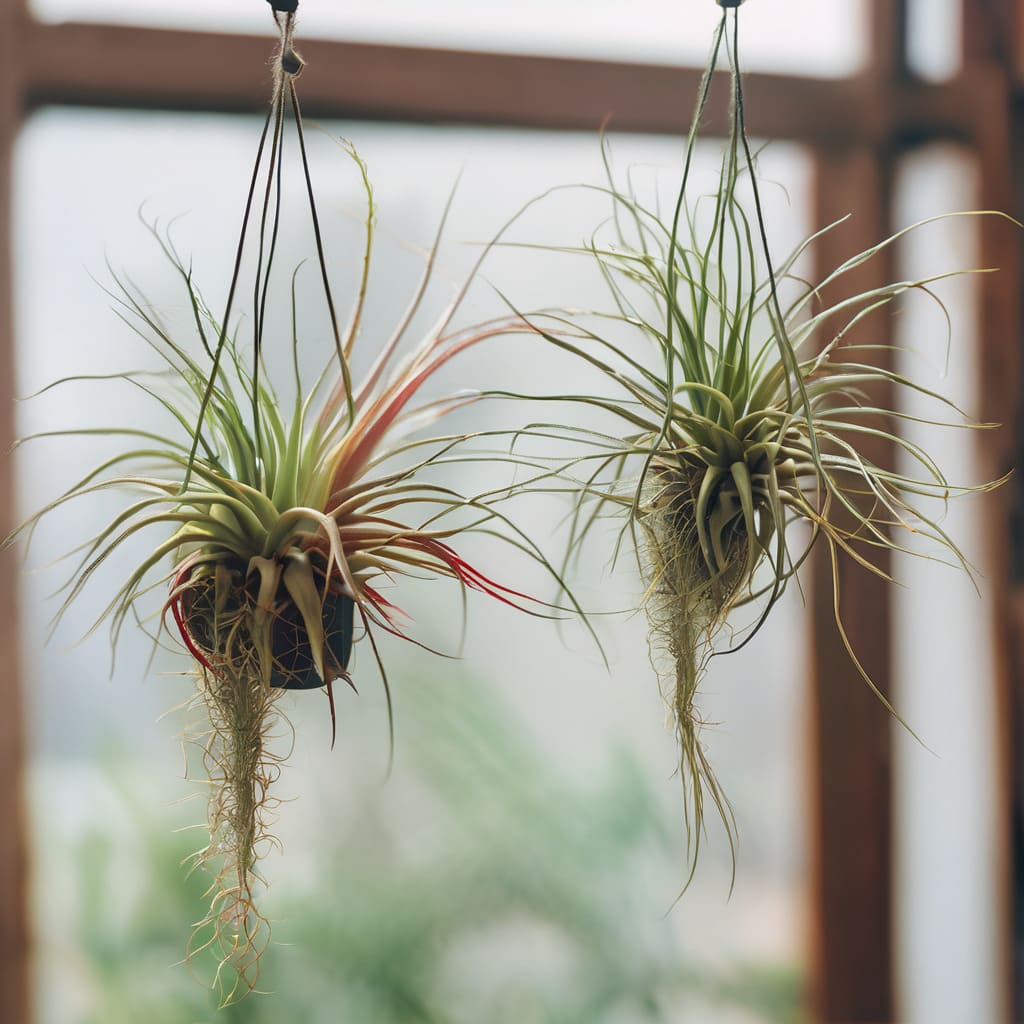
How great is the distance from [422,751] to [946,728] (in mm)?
997

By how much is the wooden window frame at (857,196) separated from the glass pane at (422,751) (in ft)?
0.16

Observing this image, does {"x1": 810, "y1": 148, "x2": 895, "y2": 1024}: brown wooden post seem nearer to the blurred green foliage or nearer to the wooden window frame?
the wooden window frame

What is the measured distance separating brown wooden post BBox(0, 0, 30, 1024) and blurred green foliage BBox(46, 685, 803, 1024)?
9 cm

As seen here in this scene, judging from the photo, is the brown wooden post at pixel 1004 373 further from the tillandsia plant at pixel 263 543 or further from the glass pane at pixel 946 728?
the tillandsia plant at pixel 263 543

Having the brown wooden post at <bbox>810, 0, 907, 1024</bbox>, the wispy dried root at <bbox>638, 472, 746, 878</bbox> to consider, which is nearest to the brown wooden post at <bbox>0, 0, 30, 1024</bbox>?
the wispy dried root at <bbox>638, 472, 746, 878</bbox>

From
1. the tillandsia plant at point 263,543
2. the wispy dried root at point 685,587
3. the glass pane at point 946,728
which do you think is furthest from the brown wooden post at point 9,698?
the glass pane at point 946,728

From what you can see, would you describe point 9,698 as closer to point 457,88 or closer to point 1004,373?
point 457,88

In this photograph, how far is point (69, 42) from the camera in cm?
151

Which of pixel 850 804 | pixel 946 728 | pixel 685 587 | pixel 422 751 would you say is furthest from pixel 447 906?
pixel 685 587

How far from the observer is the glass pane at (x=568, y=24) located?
157 cm

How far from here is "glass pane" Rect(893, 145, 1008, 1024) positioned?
1799mm

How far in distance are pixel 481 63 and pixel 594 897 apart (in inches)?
57.5

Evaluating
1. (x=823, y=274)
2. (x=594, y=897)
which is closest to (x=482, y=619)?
(x=594, y=897)

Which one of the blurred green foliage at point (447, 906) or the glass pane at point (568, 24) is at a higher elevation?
the glass pane at point (568, 24)
